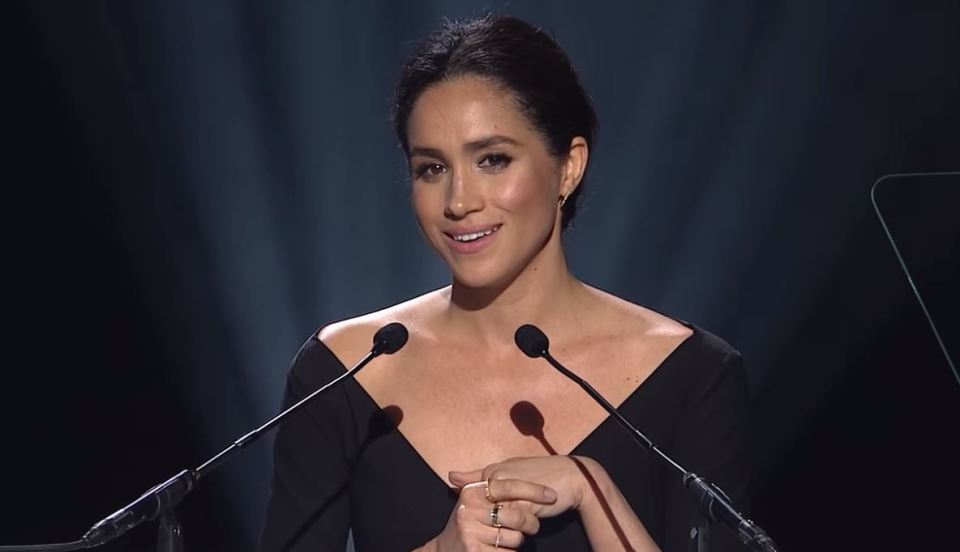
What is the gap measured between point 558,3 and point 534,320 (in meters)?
0.69

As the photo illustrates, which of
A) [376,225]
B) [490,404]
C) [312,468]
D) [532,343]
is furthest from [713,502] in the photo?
[376,225]

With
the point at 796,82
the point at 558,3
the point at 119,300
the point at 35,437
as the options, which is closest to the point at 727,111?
the point at 796,82

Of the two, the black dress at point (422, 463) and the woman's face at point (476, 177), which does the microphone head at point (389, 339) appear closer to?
the woman's face at point (476, 177)

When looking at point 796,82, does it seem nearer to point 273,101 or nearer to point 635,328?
point 635,328

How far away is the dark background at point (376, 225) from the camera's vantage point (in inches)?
95.9

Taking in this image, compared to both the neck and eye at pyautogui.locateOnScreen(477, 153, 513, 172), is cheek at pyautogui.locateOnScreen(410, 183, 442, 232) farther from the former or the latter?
the neck

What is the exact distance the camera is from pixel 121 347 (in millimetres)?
2475

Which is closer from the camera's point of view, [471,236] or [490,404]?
[471,236]

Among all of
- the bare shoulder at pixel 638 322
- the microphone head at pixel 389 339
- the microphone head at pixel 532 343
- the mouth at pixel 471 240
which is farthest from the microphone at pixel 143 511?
the bare shoulder at pixel 638 322

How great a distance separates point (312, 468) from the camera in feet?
6.79

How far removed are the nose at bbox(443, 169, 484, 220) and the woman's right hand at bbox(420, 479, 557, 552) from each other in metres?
0.38

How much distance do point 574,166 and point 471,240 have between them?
248 millimetres

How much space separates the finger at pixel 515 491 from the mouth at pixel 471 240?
343 millimetres

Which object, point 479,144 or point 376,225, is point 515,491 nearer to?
point 479,144
